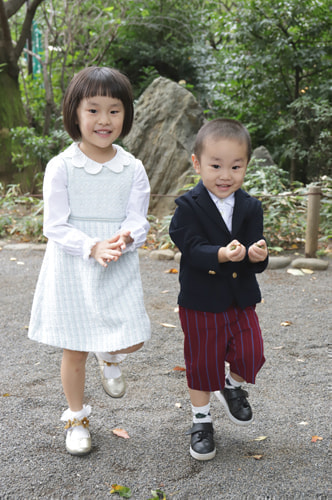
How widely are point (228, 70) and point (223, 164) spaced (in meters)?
7.37

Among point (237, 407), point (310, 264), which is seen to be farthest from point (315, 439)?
point (310, 264)

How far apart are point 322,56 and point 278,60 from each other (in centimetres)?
83

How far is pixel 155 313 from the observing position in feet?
13.5

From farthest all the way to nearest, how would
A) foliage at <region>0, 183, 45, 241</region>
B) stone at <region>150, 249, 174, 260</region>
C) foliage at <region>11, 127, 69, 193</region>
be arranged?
foliage at <region>11, 127, 69, 193</region>
foliage at <region>0, 183, 45, 241</region>
stone at <region>150, 249, 174, 260</region>

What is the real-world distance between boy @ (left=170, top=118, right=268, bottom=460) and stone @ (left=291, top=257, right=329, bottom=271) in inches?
131

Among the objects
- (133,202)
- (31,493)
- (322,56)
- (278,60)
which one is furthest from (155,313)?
(322,56)

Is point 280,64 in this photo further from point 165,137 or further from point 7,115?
point 7,115

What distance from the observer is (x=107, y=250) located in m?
1.98

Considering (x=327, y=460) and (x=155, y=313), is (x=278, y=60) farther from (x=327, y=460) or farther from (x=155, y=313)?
(x=327, y=460)

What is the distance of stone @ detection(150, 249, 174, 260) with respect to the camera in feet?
19.1

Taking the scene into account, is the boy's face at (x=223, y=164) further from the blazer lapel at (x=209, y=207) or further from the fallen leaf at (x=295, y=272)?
the fallen leaf at (x=295, y=272)

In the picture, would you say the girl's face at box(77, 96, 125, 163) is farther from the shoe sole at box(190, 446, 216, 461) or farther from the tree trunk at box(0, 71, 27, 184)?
the tree trunk at box(0, 71, 27, 184)

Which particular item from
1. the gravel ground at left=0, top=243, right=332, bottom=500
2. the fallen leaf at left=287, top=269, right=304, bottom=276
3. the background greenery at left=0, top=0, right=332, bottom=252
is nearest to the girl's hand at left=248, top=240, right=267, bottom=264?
the gravel ground at left=0, top=243, right=332, bottom=500

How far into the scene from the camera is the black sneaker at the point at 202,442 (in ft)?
6.87
